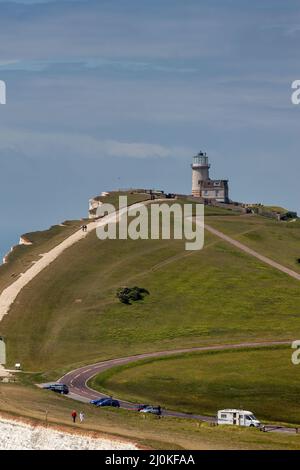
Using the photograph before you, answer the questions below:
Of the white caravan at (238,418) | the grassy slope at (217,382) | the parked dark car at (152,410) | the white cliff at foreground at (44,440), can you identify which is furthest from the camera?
the grassy slope at (217,382)

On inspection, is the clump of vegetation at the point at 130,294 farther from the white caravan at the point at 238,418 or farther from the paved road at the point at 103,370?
the white caravan at the point at 238,418

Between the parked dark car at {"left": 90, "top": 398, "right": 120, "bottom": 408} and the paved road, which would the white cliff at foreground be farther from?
the paved road

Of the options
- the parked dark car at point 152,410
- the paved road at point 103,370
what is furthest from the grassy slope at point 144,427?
the paved road at point 103,370

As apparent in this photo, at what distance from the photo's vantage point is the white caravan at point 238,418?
98812 mm

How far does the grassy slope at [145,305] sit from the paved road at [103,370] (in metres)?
3.42

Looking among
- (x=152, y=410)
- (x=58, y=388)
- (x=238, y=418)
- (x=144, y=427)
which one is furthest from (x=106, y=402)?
(x=144, y=427)

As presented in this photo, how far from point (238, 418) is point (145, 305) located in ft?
194

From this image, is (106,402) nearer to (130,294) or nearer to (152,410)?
(152,410)

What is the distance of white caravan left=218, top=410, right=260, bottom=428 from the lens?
98.8 metres

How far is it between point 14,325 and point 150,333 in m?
18.4

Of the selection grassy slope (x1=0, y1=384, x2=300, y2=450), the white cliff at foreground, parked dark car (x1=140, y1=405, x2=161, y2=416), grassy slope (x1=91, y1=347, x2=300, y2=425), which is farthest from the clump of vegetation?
the white cliff at foreground
